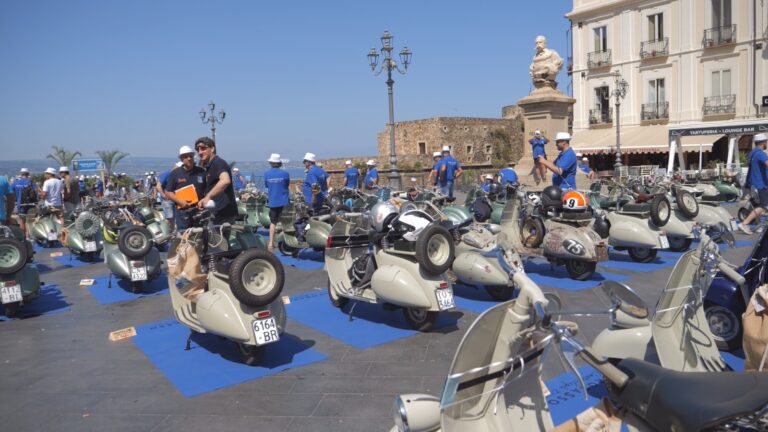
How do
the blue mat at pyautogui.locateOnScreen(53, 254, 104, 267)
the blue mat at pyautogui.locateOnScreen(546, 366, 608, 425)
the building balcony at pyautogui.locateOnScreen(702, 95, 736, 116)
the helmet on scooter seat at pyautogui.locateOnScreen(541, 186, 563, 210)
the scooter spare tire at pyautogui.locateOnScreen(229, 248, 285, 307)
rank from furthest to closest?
the building balcony at pyautogui.locateOnScreen(702, 95, 736, 116)
the blue mat at pyautogui.locateOnScreen(53, 254, 104, 267)
the helmet on scooter seat at pyautogui.locateOnScreen(541, 186, 563, 210)
the scooter spare tire at pyautogui.locateOnScreen(229, 248, 285, 307)
the blue mat at pyautogui.locateOnScreen(546, 366, 608, 425)

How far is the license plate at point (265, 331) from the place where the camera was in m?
4.21

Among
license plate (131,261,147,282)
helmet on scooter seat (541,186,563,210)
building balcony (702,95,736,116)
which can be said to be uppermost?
building balcony (702,95,736,116)

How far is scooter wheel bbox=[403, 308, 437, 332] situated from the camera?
5234mm

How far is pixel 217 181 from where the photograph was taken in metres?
5.34

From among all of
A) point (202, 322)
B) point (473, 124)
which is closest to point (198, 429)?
point (202, 322)

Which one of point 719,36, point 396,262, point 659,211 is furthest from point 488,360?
point 719,36

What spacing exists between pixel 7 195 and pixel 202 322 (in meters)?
4.61

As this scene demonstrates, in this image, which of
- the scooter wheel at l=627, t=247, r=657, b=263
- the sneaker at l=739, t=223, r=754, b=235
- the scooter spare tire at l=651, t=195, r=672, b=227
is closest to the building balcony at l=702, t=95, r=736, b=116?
the sneaker at l=739, t=223, r=754, b=235

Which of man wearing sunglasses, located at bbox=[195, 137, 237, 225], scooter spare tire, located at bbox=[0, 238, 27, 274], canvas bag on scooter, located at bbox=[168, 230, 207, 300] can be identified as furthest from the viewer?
scooter spare tire, located at bbox=[0, 238, 27, 274]

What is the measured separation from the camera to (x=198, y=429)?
11.6 ft

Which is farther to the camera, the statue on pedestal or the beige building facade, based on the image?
the beige building facade

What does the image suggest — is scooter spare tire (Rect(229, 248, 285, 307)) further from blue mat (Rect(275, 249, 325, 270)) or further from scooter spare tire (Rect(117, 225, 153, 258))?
blue mat (Rect(275, 249, 325, 270))

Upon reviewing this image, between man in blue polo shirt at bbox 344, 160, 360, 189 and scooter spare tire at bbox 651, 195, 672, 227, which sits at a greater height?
man in blue polo shirt at bbox 344, 160, 360, 189

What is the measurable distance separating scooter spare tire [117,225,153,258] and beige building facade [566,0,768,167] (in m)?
20.1
